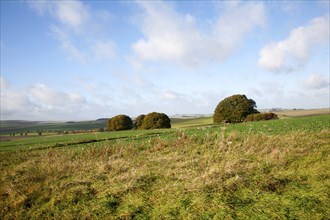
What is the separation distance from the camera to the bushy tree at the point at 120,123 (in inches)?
2918

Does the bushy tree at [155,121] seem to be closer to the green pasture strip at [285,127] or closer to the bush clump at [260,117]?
the bush clump at [260,117]

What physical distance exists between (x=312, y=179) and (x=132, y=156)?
804 cm

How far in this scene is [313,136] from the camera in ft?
48.8

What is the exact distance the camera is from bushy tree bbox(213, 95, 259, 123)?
2589 inches

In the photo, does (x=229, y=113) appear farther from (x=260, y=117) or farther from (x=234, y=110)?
(x=260, y=117)

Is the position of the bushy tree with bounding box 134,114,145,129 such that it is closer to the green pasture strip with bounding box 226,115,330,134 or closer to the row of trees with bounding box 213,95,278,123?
the row of trees with bounding box 213,95,278,123

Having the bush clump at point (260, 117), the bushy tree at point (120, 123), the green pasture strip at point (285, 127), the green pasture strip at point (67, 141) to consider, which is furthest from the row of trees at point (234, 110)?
the green pasture strip at point (285, 127)

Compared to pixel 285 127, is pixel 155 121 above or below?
above

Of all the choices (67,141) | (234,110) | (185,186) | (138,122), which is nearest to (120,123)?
(138,122)

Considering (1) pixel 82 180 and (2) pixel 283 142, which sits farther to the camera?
(2) pixel 283 142

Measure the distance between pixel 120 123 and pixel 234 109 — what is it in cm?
3124

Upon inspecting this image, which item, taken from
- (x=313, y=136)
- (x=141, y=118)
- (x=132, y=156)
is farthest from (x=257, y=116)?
(x=132, y=156)

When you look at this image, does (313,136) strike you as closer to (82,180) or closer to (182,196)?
(182,196)

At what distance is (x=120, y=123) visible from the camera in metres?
74.2
